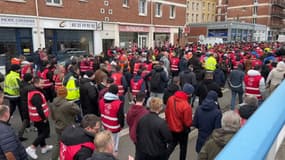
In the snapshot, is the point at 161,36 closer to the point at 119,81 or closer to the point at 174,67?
the point at 174,67

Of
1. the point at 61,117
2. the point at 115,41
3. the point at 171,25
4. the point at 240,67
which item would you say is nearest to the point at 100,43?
the point at 115,41

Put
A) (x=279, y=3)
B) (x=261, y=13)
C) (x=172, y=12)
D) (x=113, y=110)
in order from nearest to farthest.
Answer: (x=113, y=110), (x=172, y=12), (x=261, y=13), (x=279, y=3)

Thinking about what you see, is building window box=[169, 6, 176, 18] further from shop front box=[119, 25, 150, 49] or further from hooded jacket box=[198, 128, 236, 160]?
hooded jacket box=[198, 128, 236, 160]

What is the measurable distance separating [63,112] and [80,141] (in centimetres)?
149

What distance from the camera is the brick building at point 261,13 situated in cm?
5806

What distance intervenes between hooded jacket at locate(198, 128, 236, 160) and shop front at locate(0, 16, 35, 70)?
14720 mm

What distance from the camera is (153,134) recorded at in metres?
3.69

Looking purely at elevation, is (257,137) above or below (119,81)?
above

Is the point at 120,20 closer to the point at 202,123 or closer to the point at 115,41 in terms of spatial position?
the point at 115,41

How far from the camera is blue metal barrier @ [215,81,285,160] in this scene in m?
1.08

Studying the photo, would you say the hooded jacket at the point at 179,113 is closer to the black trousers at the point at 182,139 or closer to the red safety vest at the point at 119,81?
the black trousers at the point at 182,139

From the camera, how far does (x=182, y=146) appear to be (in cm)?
472

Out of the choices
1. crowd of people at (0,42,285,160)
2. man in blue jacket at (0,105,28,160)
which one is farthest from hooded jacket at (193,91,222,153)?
man in blue jacket at (0,105,28,160)

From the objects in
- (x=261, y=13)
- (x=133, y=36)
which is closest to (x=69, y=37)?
(x=133, y=36)
